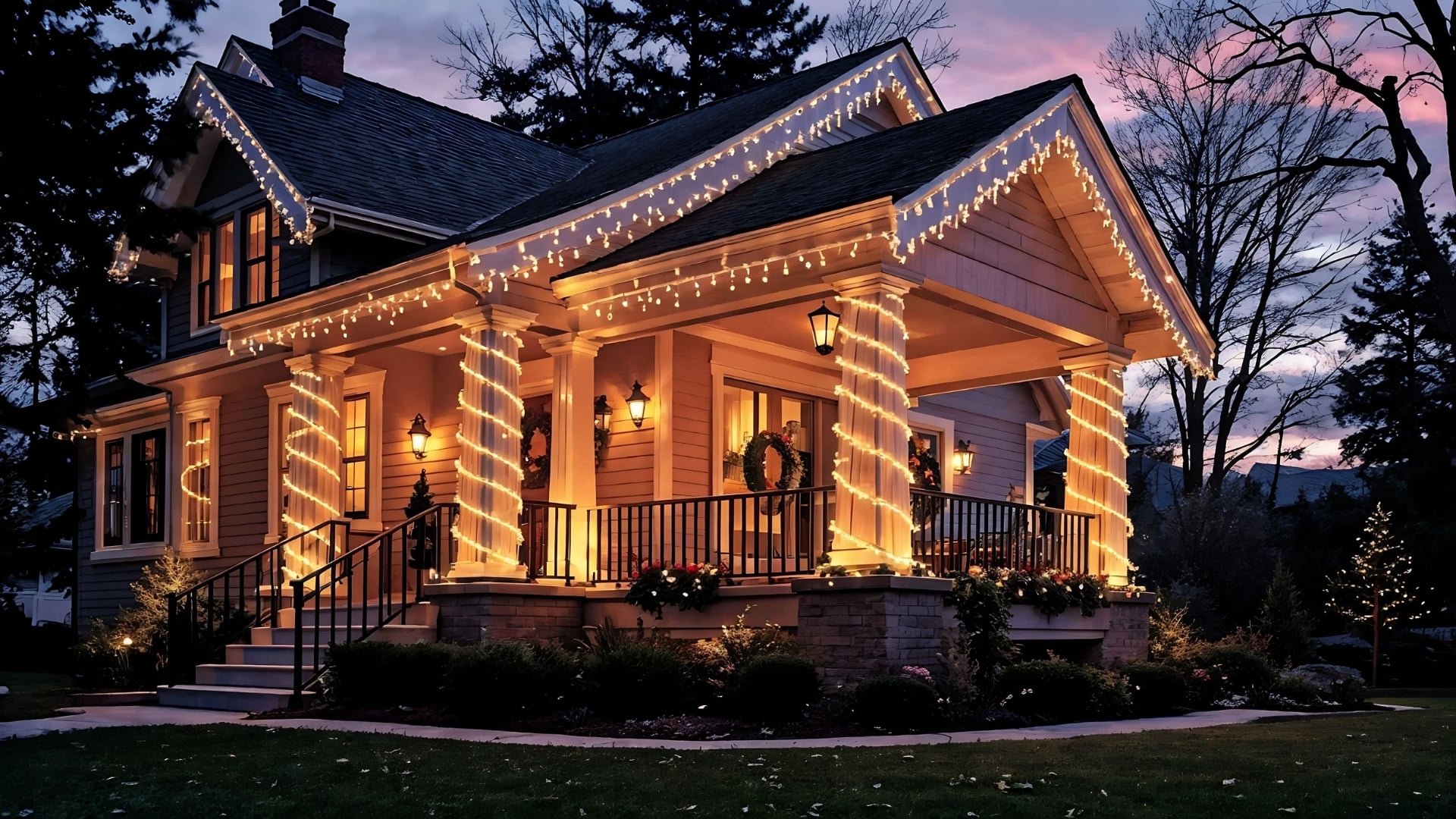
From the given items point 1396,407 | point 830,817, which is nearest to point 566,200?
point 830,817

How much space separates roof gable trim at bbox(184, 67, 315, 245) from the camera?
15.8 m

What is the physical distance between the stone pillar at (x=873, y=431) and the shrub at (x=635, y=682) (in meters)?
1.65

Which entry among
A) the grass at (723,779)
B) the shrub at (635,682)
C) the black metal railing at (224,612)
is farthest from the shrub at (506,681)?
the black metal railing at (224,612)

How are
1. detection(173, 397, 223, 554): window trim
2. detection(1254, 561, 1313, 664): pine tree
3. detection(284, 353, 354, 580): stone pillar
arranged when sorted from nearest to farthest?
detection(284, 353, 354, 580): stone pillar < detection(173, 397, 223, 554): window trim < detection(1254, 561, 1313, 664): pine tree

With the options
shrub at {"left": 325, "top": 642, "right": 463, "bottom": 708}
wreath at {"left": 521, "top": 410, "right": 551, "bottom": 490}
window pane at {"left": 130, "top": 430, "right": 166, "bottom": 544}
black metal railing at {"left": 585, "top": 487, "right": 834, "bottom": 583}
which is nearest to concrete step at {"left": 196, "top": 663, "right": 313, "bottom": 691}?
shrub at {"left": 325, "top": 642, "right": 463, "bottom": 708}

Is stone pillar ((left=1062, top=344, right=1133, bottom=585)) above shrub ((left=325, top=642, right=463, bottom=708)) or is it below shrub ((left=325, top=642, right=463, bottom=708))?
above

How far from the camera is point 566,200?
49.9 ft

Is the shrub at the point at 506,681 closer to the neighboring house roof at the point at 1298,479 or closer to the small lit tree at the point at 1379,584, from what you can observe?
the small lit tree at the point at 1379,584

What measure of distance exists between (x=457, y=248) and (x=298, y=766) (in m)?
5.71

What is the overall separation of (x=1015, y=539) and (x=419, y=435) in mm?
7023

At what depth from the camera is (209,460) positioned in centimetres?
1895

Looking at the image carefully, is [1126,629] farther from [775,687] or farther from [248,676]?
[248,676]

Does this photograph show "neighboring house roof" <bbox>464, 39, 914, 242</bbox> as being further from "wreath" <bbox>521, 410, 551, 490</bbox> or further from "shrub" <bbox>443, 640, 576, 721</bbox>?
"shrub" <bbox>443, 640, 576, 721</bbox>

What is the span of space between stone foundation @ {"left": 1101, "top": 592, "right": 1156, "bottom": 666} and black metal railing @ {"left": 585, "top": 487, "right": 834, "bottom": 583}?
3130mm
